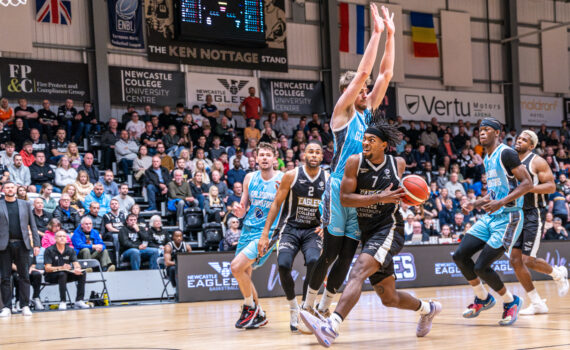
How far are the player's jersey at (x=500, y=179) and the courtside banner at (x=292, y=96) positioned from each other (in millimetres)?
17326

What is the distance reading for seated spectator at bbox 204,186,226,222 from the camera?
1806cm

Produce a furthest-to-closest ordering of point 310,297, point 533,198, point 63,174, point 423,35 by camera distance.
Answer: point 423,35 → point 63,174 → point 533,198 → point 310,297

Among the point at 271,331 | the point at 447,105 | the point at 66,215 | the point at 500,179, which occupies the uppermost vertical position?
the point at 447,105

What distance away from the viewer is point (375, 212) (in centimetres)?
675

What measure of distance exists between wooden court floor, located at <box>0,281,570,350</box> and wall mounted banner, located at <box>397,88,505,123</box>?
56.6ft

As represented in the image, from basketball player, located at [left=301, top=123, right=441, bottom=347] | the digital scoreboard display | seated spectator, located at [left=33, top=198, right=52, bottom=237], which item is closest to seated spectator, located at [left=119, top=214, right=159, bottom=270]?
seated spectator, located at [left=33, top=198, right=52, bottom=237]

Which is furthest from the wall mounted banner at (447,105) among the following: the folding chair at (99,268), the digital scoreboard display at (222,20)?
the folding chair at (99,268)

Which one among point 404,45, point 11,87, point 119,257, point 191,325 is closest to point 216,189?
point 119,257

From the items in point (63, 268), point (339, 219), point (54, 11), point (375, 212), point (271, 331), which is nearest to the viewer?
point (375, 212)

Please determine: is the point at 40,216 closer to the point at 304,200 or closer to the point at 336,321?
the point at 304,200

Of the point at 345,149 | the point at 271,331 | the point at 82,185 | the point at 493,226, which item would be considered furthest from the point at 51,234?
the point at 345,149

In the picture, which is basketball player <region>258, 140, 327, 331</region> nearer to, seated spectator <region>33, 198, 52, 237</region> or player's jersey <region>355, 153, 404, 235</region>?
player's jersey <region>355, 153, 404, 235</region>

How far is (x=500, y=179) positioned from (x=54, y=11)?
17.1 meters

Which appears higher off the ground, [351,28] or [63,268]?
[351,28]
